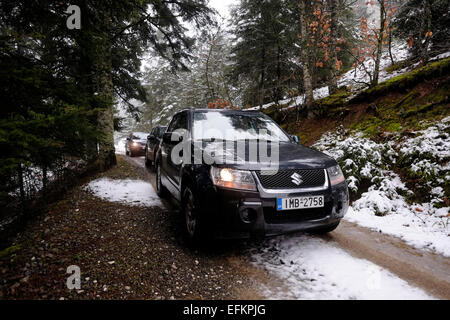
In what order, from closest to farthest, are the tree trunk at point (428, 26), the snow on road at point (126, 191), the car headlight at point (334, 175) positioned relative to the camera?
the car headlight at point (334, 175) < the snow on road at point (126, 191) < the tree trunk at point (428, 26)

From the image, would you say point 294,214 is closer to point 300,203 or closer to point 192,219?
point 300,203

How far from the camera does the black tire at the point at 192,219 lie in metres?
2.80

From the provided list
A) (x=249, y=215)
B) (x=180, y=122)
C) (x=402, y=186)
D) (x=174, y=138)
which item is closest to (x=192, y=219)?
(x=249, y=215)

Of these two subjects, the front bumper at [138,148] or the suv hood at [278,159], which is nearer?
the suv hood at [278,159]

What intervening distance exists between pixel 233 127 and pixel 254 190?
5.33ft

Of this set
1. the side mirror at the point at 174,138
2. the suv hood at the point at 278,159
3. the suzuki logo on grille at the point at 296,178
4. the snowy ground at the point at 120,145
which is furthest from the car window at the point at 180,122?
the snowy ground at the point at 120,145

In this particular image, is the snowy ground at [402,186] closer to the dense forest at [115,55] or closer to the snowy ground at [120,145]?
the dense forest at [115,55]

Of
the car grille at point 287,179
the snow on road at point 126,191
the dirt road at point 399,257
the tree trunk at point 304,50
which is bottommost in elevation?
the dirt road at point 399,257

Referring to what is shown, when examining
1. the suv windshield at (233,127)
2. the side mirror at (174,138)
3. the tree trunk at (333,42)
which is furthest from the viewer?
the tree trunk at (333,42)

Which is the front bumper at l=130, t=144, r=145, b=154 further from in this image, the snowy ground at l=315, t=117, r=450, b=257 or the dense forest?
the snowy ground at l=315, t=117, r=450, b=257

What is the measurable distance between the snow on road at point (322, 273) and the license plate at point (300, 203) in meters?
0.71

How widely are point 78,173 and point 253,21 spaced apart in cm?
1071
